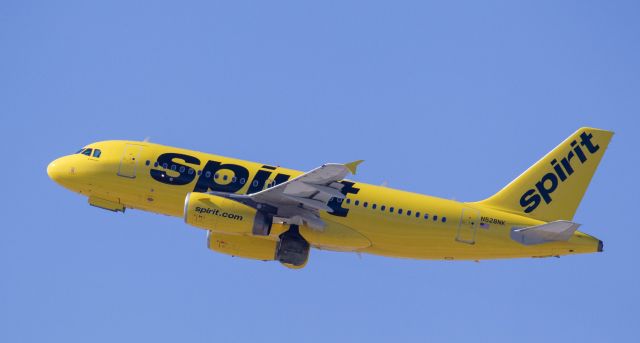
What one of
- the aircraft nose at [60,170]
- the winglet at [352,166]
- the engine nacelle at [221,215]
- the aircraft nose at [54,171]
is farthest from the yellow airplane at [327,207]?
the winglet at [352,166]

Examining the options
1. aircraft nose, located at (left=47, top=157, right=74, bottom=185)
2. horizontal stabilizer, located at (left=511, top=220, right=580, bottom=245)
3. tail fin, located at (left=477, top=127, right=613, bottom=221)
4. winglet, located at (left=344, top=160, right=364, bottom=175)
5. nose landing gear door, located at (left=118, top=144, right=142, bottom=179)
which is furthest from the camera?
aircraft nose, located at (left=47, top=157, right=74, bottom=185)

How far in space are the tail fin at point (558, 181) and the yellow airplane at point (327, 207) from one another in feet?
0.18

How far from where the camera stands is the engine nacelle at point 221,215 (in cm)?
6100

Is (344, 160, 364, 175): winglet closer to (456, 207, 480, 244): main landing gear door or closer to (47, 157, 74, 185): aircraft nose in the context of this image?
(456, 207, 480, 244): main landing gear door

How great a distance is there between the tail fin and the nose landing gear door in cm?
1871

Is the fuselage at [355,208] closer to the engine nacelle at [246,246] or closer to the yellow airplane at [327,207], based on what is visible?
the yellow airplane at [327,207]

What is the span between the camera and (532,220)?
63.6m

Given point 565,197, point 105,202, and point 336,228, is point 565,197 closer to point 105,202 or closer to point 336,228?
point 336,228

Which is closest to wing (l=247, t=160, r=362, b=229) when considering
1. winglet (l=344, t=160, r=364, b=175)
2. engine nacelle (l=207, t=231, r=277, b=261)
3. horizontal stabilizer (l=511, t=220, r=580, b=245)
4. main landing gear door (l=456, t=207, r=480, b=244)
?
winglet (l=344, t=160, r=364, b=175)

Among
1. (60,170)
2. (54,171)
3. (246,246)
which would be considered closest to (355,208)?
(246,246)

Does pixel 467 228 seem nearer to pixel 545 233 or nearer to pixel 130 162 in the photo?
pixel 545 233

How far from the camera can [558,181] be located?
64750 millimetres

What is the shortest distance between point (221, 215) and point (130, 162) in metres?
6.38

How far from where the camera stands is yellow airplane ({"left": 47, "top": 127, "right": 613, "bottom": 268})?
61.5 metres
